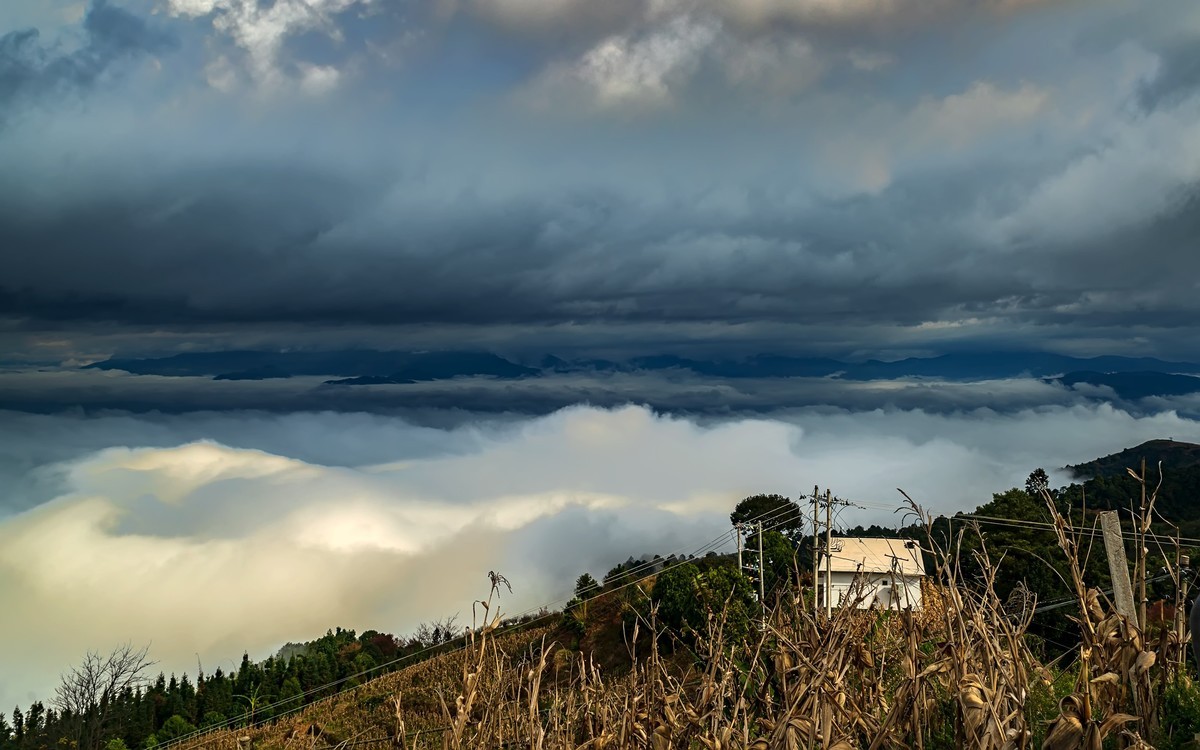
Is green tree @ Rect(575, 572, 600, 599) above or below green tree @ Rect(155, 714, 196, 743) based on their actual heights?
above

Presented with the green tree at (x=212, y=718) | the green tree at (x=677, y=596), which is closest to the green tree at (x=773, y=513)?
the green tree at (x=677, y=596)

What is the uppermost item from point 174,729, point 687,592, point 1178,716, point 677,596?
point 1178,716

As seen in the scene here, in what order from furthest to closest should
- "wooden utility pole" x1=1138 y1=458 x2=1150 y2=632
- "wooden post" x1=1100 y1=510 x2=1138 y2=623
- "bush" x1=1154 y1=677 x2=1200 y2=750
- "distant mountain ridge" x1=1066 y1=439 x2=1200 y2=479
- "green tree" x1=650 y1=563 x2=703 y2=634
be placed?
"distant mountain ridge" x1=1066 y1=439 x2=1200 y2=479 < "green tree" x1=650 y1=563 x2=703 y2=634 < "wooden post" x1=1100 y1=510 x2=1138 y2=623 < "wooden utility pole" x1=1138 y1=458 x2=1150 y2=632 < "bush" x1=1154 y1=677 x2=1200 y2=750

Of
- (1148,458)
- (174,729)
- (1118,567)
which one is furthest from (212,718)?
(1148,458)

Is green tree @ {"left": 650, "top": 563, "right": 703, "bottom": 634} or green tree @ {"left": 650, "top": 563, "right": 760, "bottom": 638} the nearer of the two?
green tree @ {"left": 650, "top": 563, "right": 760, "bottom": 638}

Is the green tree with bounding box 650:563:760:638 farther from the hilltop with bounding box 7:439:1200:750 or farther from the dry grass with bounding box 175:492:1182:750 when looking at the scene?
the dry grass with bounding box 175:492:1182:750

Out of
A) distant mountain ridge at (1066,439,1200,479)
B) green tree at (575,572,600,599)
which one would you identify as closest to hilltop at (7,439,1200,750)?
green tree at (575,572,600,599)

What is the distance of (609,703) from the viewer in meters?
5.11

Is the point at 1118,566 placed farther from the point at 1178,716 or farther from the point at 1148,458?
the point at 1148,458

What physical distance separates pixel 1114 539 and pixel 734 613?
20493mm

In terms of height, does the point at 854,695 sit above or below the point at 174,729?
above

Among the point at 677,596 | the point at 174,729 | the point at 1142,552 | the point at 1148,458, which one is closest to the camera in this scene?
the point at 1142,552

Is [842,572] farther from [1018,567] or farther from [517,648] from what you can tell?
[517,648]

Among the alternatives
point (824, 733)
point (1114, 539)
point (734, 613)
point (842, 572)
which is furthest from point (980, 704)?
point (842, 572)
